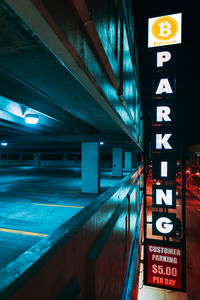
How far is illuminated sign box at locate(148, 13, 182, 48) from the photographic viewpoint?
818 cm

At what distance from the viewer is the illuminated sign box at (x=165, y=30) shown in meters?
8.18

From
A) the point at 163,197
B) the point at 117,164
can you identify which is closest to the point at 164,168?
the point at 163,197

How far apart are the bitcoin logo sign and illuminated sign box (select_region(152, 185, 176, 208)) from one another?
745 cm

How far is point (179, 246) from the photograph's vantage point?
821 centimetres

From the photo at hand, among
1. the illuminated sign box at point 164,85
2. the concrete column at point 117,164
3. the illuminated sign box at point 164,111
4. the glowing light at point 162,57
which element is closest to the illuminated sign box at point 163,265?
the illuminated sign box at point 164,111

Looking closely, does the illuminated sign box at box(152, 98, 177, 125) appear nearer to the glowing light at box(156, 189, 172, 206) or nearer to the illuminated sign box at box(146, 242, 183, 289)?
the glowing light at box(156, 189, 172, 206)

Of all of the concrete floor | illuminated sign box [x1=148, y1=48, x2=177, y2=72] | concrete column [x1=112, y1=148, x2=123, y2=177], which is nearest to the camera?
the concrete floor

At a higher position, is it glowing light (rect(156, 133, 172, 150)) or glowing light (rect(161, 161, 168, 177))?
glowing light (rect(156, 133, 172, 150))

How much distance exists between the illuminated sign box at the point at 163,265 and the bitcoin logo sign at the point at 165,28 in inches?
412

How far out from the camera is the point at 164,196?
327 inches

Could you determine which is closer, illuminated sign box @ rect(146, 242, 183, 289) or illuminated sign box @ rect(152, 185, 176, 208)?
illuminated sign box @ rect(146, 242, 183, 289)

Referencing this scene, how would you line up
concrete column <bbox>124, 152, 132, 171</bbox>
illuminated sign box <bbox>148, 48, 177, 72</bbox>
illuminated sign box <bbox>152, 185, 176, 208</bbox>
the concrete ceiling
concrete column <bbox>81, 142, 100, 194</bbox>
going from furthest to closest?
1. concrete column <bbox>124, 152, 132, 171</bbox>
2. concrete column <bbox>81, 142, 100, 194</bbox>
3. illuminated sign box <bbox>152, 185, 176, 208</bbox>
4. illuminated sign box <bbox>148, 48, 177, 72</bbox>
5. the concrete ceiling

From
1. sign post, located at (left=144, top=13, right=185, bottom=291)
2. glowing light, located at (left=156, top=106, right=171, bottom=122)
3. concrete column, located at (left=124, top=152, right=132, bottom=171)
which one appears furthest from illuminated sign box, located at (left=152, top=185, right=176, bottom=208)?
concrete column, located at (left=124, top=152, right=132, bottom=171)

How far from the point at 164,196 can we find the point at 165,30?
8424mm
